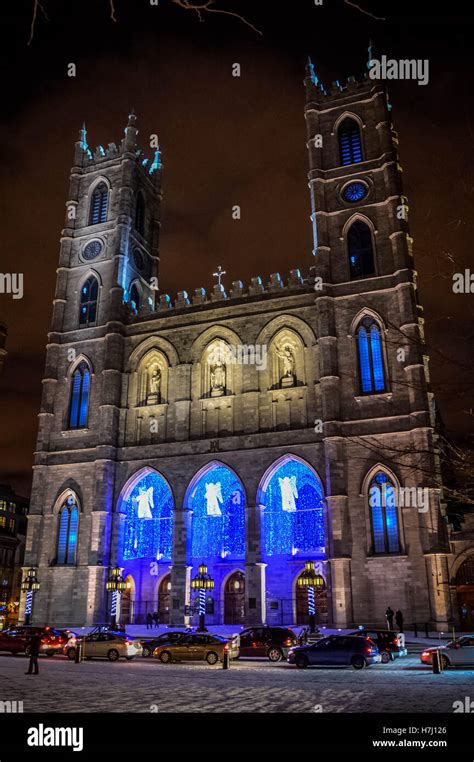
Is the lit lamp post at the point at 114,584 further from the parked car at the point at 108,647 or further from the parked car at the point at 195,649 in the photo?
the parked car at the point at 195,649

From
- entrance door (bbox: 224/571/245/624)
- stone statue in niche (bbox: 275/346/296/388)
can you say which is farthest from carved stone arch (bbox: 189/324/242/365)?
entrance door (bbox: 224/571/245/624)

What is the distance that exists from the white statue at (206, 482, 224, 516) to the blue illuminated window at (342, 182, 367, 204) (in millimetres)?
18949

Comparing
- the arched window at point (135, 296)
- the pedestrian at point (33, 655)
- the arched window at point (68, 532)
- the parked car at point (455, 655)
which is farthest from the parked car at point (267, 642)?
the arched window at point (135, 296)

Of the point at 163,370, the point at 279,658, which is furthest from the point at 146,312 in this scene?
Result: the point at 279,658

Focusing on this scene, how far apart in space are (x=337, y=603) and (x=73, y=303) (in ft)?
85.8

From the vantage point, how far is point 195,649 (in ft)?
70.6

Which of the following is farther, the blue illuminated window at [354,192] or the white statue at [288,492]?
the blue illuminated window at [354,192]

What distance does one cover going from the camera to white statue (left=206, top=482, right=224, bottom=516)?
116 feet

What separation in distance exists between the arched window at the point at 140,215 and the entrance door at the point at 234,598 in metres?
26.1

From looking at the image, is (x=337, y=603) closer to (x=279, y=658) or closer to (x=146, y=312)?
(x=279, y=658)

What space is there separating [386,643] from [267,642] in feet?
13.9

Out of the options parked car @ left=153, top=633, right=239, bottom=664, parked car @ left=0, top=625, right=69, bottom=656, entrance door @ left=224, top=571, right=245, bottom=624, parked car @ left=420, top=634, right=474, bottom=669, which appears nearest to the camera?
parked car @ left=420, top=634, right=474, bottom=669

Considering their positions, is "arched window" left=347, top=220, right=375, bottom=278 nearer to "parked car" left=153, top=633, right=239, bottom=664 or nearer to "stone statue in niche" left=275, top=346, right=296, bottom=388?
"stone statue in niche" left=275, top=346, right=296, bottom=388

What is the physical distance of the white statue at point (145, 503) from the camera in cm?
3703
